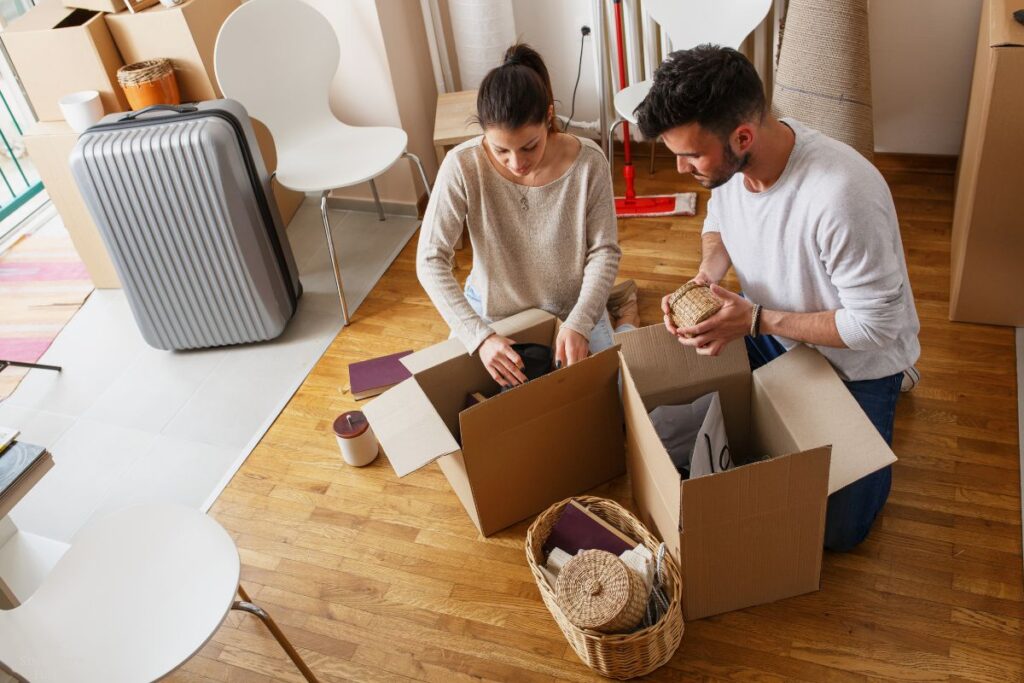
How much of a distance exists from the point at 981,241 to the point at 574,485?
49.1 inches

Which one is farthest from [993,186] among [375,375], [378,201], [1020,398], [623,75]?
[378,201]

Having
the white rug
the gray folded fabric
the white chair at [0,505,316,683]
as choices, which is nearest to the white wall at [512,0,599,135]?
the white rug

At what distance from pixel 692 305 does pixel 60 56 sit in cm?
221

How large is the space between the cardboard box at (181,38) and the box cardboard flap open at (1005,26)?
2294mm

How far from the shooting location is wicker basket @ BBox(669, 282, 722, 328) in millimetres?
1806

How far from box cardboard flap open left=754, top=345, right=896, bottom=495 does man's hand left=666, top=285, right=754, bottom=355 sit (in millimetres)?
122

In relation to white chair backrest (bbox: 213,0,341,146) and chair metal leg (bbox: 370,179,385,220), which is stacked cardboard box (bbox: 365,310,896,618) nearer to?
white chair backrest (bbox: 213,0,341,146)

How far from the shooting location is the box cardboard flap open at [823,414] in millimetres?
1674

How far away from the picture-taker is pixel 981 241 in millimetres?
2359

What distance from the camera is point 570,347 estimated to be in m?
2.04

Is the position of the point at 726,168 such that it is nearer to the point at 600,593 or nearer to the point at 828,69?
the point at 600,593

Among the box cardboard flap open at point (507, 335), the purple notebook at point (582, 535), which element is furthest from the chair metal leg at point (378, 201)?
the purple notebook at point (582, 535)

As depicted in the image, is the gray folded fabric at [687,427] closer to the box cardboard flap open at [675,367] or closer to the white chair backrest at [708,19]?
the box cardboard flap open at [675,367]

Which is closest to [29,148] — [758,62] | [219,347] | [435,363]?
[219,347]
